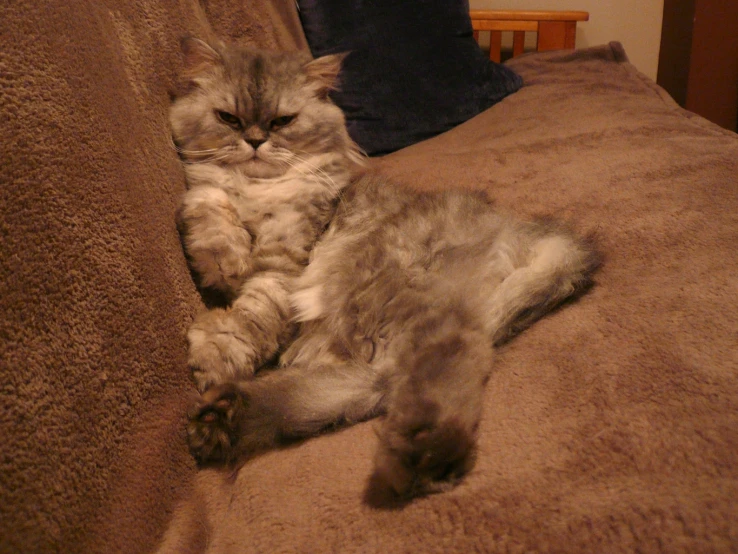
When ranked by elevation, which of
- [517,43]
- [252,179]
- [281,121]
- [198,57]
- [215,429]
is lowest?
[215,429]

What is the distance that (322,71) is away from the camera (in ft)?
4.81

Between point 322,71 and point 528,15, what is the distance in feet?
7.03

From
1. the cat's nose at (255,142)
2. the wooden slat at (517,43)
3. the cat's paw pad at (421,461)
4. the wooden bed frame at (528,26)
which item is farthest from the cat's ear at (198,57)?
the wooden slat at (517,43)

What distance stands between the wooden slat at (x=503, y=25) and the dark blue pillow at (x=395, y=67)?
28.2 inches

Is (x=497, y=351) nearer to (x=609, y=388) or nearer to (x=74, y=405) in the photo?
(x=609, y=388)

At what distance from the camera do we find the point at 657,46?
342 centimetres

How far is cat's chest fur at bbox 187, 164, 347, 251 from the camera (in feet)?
4.09

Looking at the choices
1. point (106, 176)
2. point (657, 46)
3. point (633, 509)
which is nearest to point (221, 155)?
point (106, 176)

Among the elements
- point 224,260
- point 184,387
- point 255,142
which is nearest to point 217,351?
point 184,387

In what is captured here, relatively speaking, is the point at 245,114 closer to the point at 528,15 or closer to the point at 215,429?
the point at 215,429

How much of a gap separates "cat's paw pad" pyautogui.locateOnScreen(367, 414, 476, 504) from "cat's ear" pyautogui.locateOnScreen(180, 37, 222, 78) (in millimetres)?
1092

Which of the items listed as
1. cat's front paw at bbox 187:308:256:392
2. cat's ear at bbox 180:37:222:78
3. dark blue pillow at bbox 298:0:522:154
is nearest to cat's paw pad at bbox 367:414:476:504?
cat's front paw at bbox 187:308:256:392

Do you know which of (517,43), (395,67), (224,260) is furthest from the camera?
(517,43)

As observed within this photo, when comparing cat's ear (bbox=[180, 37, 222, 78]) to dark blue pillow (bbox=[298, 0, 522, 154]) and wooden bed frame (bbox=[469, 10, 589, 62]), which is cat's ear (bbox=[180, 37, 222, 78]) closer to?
dark blue pillow (bbox=[298, 0, 522, 154])
